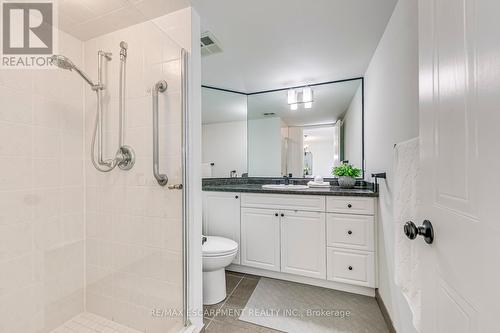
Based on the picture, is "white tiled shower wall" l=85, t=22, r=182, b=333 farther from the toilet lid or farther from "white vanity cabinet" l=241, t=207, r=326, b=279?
"white vanity cabinet" l=241, t=207, r=326, b=279

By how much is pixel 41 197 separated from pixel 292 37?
2046 mm

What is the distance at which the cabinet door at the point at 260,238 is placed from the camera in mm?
2084

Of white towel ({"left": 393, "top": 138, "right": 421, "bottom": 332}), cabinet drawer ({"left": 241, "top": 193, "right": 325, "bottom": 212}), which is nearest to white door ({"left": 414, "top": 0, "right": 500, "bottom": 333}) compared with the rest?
white towel ({"left": 393, "top": 138, "right": 421, "bottom": 332})

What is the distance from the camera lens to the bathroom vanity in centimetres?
180

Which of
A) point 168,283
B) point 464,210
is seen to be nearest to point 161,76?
point 168,283

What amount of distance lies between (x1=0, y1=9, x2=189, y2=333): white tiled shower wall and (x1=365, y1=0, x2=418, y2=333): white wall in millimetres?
1284

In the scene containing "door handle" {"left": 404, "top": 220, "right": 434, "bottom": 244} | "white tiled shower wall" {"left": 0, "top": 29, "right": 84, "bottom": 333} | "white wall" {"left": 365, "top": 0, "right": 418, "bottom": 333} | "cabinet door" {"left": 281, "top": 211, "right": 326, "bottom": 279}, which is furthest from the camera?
"cabinet door" {"left": 281, "top": 211, "right": 326, "bottom": 279}

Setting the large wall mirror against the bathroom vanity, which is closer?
the bathroom vanity

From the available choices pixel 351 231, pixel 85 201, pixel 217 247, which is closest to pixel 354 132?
pixel 351 231

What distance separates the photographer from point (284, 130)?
8.94ft

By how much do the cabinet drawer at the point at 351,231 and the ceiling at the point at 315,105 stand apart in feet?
4.03

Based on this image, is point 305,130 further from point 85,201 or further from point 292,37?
point 85,201

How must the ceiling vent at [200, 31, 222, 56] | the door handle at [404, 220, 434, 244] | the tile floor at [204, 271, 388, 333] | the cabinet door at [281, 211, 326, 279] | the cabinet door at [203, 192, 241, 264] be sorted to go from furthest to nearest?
the cabinet door at [203, 192, 241, 264] < the cabinet door at [281, 211, 326, 279] < the ceiling vent at [200, 31, 222, 56] < the tile floor at [204, 271, 388, 333] < the door handle at [404, 220, 434, 244]

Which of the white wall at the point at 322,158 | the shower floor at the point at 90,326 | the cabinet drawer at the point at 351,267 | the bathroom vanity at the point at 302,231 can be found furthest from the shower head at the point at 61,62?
the cabinet drawer at the point at 351,267
